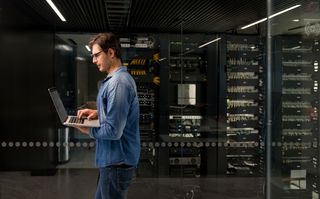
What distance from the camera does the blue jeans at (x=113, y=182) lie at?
7.15ft

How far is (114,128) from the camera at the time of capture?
6.86ft

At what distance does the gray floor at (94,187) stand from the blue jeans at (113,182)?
2495mm

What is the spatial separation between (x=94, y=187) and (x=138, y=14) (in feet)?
7.59

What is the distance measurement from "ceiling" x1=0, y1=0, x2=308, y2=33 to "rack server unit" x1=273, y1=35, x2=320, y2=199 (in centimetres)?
138

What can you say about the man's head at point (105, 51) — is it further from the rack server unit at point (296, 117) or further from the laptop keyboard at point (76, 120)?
the rack server unit at point (296, 117)

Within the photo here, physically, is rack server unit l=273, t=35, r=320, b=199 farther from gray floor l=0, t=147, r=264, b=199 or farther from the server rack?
the server rack

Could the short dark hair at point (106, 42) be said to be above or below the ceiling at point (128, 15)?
below

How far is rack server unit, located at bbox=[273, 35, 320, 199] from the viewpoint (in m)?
3.50

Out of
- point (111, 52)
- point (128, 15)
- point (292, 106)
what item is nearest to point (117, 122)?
point (111, 52)

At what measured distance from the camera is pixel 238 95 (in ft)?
17.9

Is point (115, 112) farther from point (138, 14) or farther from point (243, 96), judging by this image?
point (243, 96)

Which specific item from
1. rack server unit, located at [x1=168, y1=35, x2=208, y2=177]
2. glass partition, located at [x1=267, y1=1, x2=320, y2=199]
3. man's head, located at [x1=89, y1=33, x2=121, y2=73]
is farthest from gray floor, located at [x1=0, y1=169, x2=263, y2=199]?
man's head, located at [x1=89, y1=33, x2=121, y2=73]

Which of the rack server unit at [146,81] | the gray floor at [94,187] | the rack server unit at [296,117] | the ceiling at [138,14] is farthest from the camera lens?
the rack server unit at [146,81]

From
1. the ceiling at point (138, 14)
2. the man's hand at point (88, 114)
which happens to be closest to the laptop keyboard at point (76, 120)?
the man's hand at point (88, 114)
